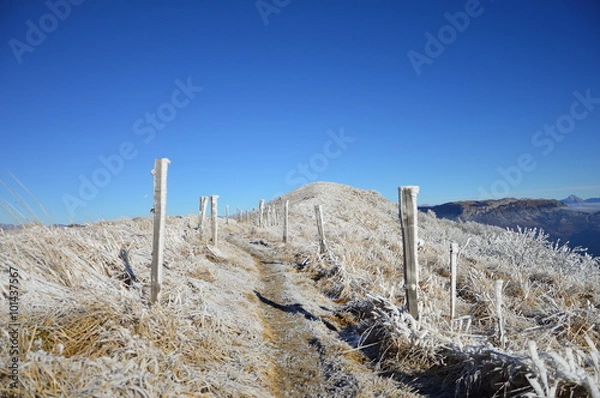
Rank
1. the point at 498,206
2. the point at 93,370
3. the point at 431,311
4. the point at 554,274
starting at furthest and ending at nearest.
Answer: the point at 498,206
the point at 554,274
the point at 431,311
the point at 93,370

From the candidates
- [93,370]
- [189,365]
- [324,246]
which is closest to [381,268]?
[324,246]

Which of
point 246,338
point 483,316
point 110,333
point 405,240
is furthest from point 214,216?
point 483,316

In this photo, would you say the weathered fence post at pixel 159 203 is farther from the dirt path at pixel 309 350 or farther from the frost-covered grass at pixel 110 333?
the dirt path at pixel 309 350

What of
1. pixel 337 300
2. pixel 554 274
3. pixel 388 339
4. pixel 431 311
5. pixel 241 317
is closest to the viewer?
pixel 388 339

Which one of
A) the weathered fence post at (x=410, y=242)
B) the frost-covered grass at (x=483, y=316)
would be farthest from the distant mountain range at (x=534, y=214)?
the weathered fence post at (x=410, y=242)

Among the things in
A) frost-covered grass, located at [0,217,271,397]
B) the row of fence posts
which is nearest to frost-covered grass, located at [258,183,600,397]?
the row of fence posts

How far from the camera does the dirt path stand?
4035 millimetres

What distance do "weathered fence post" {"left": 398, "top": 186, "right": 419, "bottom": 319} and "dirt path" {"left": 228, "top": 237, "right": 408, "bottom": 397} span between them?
1.24 meters

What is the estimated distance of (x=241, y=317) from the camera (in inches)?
231

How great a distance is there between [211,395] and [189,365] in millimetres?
601

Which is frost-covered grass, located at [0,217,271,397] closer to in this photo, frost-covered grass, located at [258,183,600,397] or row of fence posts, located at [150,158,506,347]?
row of fence posts, located at [150,158,506,347]

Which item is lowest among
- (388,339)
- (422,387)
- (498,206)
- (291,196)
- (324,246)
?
(422,387)

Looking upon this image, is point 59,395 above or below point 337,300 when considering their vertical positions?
above

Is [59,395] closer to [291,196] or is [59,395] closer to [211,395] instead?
[211,395]
